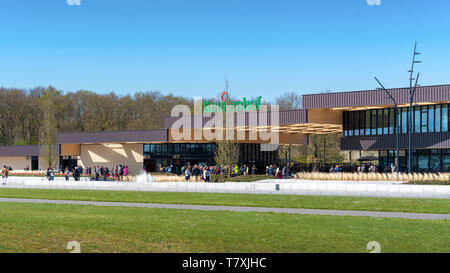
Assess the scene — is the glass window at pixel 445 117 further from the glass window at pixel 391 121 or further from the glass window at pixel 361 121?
the glass window at pixel 361 121

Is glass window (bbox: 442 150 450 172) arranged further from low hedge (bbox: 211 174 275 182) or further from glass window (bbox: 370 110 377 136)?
low hedge (bbox: 211 174 275 182)

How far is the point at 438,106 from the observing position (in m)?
48.5

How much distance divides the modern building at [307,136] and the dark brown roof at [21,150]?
4731 millimetres

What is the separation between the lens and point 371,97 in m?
49.0

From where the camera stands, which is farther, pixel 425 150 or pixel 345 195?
pixel 425 150

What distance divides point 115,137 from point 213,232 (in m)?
53.3

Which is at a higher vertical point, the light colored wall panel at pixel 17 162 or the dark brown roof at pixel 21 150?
the dark brown roof at pixel 21 150

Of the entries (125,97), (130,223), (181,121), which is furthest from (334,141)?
(130,223)

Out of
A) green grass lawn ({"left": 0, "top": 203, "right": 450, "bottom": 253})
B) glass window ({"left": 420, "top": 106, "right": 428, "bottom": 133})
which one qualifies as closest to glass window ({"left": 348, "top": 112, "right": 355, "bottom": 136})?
glass window ({"left": 420, "top": 106, "right": 428, "bottom": 133})

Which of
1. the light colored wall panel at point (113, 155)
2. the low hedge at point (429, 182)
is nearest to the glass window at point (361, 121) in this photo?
the low hedge at point (429, 182)

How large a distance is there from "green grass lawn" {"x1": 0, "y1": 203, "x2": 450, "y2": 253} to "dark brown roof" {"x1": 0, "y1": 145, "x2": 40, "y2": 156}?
193 feet

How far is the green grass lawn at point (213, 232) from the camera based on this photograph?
40.9ft

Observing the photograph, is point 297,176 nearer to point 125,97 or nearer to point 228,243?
point 228,243
